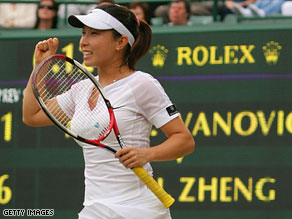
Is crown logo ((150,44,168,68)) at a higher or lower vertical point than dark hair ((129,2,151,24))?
lower

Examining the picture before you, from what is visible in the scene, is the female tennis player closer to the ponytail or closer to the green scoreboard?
the ponytail

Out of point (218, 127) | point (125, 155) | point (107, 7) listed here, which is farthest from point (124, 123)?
point (218, 127)

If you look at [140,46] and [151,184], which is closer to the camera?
[151,184]

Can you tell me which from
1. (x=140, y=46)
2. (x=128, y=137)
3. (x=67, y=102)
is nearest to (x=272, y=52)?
(x=140, y=46)

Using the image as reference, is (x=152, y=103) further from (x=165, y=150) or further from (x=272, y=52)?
(x=272, y=52)

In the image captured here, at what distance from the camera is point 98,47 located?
3.40 m

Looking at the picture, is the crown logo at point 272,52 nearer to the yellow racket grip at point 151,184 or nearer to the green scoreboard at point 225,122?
the green scoreboard at point 225,122

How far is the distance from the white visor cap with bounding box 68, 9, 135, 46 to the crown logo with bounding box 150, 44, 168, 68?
2.08m

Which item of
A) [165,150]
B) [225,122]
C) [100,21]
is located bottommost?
[225,122]

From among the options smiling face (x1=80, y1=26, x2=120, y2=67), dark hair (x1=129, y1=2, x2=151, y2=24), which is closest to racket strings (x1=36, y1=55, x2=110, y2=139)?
smiling face (x1=80, y1=26, x2=120, y2=67)

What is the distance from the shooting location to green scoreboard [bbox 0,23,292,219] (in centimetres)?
532

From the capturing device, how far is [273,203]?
5.29 metres

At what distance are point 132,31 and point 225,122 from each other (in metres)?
2.01

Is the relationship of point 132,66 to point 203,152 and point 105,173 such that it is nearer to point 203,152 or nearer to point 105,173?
point 105,173
